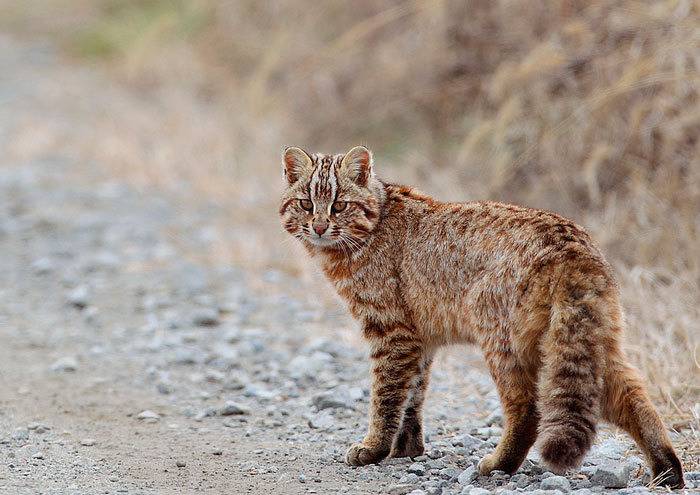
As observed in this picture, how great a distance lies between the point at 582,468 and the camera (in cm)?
504

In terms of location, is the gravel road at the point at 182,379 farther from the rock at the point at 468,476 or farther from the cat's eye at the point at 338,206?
the cat's eye at the point at 338,206

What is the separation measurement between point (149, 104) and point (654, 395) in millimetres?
10575

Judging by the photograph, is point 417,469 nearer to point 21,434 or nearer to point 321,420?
point 321,420

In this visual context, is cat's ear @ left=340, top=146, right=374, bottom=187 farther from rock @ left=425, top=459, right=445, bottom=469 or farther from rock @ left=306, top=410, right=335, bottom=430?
rock @ left=425, top=459, right=445, bottom=469

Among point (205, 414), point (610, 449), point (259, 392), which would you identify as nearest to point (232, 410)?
Result: point (205, 414)

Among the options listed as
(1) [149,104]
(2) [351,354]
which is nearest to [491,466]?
(2) [351,354]

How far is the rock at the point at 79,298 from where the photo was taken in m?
8.48

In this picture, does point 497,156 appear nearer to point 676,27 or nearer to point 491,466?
point 676,27

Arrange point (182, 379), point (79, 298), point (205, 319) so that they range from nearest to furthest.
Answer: point (182, 379)
point (205, 319)
point (79, 298)

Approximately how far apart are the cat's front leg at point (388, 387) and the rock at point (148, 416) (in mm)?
1328

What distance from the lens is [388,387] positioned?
17.8ft

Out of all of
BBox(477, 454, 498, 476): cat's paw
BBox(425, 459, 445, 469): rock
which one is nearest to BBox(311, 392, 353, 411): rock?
BBox(425, 459, 445, 469): rock

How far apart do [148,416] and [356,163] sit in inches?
71.8

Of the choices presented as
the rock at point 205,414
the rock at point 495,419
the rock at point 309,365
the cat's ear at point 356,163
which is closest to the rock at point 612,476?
the rock at point 495,419
